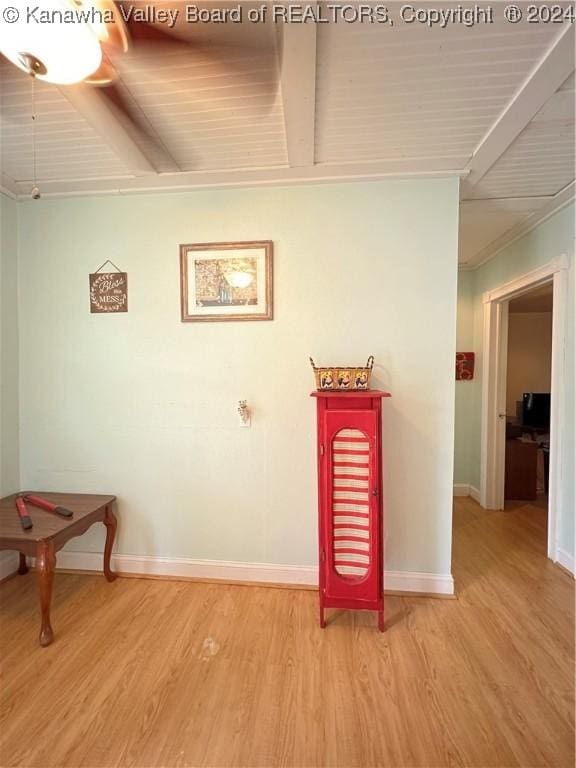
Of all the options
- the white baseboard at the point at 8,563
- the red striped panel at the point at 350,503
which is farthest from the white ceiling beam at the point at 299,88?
the white baseboard at the point at 8,563

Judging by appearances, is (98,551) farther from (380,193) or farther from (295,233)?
(380,193)

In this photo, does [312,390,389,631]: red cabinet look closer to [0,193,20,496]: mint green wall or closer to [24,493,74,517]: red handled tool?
[24,493,74,517]: red handled tool

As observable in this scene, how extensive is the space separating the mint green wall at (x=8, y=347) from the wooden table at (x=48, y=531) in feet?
0.66

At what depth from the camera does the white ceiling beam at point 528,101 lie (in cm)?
121

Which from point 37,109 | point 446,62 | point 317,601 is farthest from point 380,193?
point 317,601

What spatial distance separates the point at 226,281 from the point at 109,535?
5.91ft

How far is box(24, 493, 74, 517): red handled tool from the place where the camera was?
6.26 ft

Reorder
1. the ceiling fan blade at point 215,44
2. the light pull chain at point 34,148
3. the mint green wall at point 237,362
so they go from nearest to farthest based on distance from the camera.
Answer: the ceiling fan blade at point 215,44 < the light pull chain at point 34,148 < the mint green wall at point 237,362

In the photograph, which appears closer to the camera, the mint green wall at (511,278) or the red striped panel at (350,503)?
Answer: the red striped panel at (350,503)

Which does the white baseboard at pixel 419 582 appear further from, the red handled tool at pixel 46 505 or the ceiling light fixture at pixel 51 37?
the ceiling light fixture at pixel 51 37

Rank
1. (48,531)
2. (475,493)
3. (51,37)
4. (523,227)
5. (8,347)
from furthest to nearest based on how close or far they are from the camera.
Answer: (475,493) → (523,227) → (8,347) → (48,531) → (51,37)

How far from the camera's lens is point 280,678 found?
149cm

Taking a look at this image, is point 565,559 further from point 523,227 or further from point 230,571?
point 523,227

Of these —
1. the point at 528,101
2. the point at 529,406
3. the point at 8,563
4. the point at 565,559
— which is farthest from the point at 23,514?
the point at 529,406
